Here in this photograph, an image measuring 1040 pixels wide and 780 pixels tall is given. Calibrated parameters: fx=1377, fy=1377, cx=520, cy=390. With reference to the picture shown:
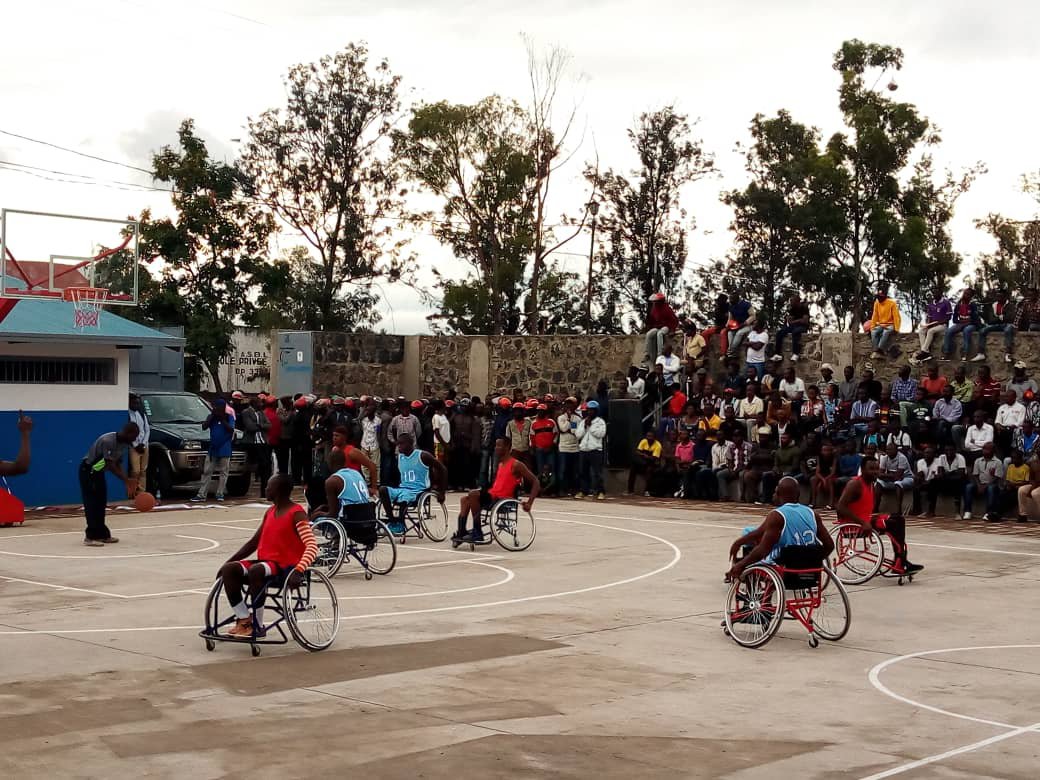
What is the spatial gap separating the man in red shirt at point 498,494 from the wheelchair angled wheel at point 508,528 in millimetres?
120

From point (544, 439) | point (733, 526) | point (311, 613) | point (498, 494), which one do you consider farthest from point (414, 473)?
point (544, 439)

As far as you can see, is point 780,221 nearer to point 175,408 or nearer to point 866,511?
point 175,408

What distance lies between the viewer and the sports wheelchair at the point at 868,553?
15773mm

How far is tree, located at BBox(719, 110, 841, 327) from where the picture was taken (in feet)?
141

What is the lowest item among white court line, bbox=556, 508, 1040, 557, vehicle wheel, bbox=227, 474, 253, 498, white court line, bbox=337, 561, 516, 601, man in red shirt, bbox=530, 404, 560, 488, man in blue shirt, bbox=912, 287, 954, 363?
white court line, bbox=337, 561, 516, 601

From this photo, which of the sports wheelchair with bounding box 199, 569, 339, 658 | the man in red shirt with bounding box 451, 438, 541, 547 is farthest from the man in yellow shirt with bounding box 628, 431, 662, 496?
the sports wheelchair with bounding box 199, 569, 339, 658

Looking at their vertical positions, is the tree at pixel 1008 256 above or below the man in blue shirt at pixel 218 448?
above

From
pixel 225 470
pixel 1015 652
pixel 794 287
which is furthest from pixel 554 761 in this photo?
pixel 794 287

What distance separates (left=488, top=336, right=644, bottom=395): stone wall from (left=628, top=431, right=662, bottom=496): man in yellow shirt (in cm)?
452

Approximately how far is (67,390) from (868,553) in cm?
1533

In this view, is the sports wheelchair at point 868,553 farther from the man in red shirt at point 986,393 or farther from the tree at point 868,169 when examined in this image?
the tree at point 868,169

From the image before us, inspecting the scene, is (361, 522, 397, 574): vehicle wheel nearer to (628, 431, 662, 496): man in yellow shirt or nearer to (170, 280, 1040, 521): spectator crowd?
(170, 280, 1040, 521): spectator crowd

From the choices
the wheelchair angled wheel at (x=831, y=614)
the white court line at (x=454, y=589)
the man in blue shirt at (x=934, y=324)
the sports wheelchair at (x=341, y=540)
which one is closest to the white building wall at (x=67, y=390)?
the white court line at (x=454, y=589)

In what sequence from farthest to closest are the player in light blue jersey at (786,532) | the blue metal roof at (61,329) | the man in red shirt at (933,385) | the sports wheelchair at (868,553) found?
1. the man in red shirt at (933,385)
2. the blue metal roof at (61,329)
3. the sports wheelchair at (868,553)
4. the player in light blue jersey at (786,532)
